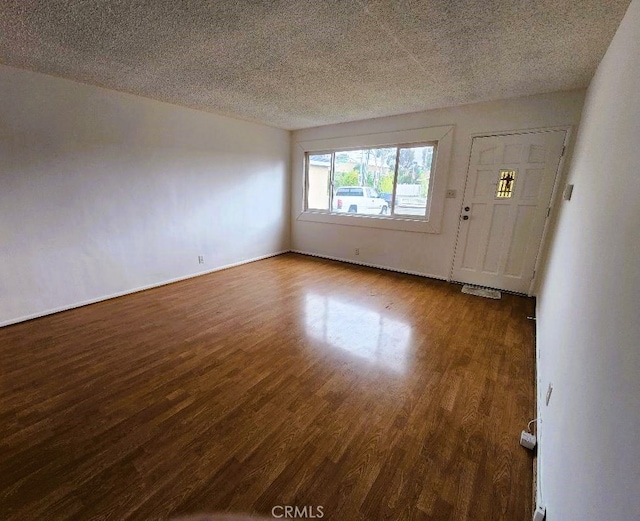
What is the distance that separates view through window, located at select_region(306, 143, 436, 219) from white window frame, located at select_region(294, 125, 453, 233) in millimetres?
93

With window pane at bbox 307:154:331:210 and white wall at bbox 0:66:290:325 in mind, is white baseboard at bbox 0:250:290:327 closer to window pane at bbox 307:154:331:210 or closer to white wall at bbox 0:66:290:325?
white wall at bbox 0:66:290:325

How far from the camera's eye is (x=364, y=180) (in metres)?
4.77

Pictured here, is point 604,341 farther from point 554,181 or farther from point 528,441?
point 554,181

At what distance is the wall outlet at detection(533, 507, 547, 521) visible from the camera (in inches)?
43.4

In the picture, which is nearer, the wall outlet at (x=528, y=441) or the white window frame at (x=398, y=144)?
the wall outlet at (x=528, y=441)

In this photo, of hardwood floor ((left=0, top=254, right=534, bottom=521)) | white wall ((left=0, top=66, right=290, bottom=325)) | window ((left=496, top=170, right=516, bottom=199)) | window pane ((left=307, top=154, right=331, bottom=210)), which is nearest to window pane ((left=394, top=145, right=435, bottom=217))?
window ((left=496, top=170, right=516, bottom=199))

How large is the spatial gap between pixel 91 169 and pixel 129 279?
132 cm

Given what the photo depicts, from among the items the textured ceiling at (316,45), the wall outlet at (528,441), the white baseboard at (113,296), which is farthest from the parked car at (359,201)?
the wall outlet at (528,441)

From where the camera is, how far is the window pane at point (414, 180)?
406 centimetres

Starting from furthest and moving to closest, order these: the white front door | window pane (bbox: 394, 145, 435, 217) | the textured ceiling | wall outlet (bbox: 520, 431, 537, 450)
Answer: window pane (bbox: 394, 145, 435, 217), the white front door, the textured ceiling, wall outlet (bbox: 520, 431, 537, 450)

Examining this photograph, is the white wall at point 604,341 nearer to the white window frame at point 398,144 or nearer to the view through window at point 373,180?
the white window frame at point 398,144

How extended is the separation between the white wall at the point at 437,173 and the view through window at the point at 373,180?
0.96 feet

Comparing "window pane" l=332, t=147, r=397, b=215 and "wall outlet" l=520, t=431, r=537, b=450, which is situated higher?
"window pane" l=332, t=147, r=397, b=215

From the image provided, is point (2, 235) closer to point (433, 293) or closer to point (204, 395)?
point (204, 395)
